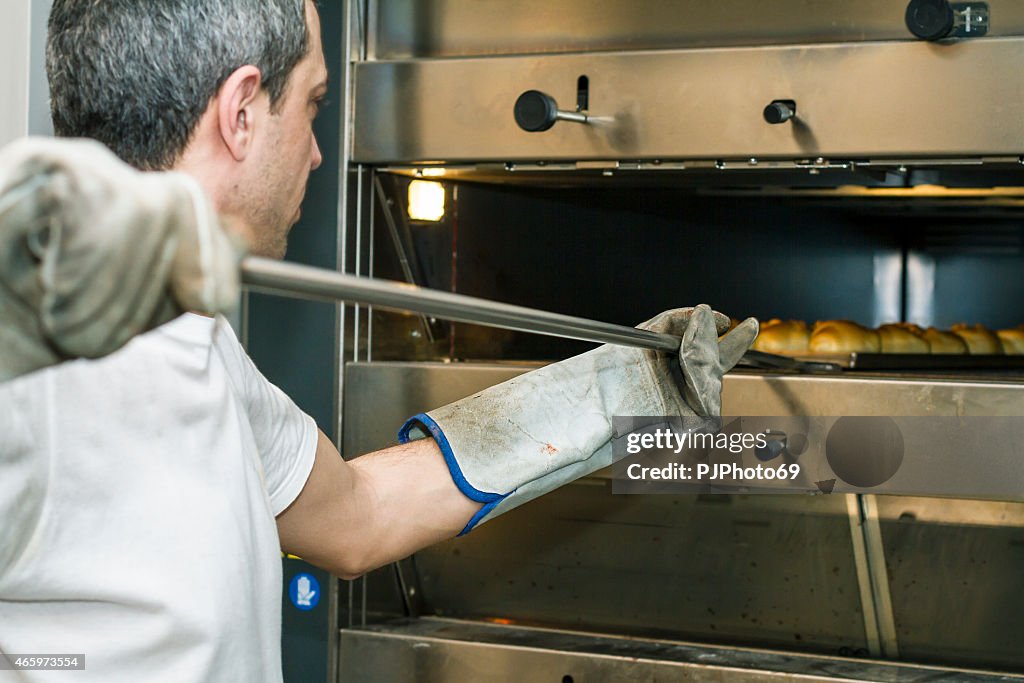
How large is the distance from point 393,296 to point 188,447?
41cm

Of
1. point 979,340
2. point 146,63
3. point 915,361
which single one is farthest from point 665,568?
point 146,63

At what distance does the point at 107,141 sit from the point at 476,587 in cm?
89

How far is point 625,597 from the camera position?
159 cm

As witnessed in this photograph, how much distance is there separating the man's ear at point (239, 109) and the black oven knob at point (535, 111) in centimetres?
42

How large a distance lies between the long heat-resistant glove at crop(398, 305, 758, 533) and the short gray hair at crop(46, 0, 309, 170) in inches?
17.2

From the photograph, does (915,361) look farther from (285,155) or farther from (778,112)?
(285,155)

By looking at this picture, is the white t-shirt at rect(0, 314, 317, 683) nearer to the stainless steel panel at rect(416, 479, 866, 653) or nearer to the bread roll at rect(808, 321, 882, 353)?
the stainless steel panel at rect(416, 479, 866, 653)

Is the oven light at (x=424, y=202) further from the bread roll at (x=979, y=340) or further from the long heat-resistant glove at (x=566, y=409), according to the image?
the bread roll at (x=979, y=340)

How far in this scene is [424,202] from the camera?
5.37ft

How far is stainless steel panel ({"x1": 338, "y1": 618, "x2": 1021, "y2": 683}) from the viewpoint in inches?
55.6

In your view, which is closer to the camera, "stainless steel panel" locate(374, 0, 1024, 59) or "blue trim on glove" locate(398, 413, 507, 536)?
"blue trim on glove" locate(398, 413, 507, 536)

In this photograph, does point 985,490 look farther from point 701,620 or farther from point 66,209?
point 66,209

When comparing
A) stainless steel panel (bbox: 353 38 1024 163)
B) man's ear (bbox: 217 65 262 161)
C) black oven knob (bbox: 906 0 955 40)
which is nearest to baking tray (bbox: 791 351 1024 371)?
stainless steel panel (bbox: 353 38 1024 163)

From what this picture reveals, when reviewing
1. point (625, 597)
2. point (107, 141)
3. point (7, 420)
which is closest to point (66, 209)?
point (7, 420)
